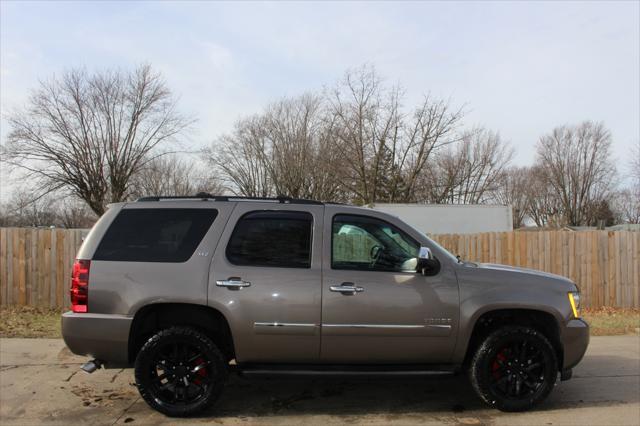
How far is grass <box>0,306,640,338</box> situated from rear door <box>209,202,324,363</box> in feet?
16.2

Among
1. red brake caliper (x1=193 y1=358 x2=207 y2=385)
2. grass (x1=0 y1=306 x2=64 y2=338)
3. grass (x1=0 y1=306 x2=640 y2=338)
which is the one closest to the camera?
red brake caliper (x1=193 y1=358 x2=207 y2=385)

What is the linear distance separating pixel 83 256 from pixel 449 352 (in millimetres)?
3450

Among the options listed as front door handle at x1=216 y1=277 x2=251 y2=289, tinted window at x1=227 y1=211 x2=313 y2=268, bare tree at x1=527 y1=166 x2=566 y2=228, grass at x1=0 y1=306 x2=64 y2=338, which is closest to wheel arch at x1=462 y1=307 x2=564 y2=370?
tinted window at x1=227 y1=211 x2=313 y2=268

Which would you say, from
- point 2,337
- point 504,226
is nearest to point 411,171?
point 504,226

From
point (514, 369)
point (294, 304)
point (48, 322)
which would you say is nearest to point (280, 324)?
point (294, 304)

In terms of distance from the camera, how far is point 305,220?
5035 millimetres

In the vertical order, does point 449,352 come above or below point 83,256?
below

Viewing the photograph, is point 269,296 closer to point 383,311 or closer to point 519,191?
point 383,311

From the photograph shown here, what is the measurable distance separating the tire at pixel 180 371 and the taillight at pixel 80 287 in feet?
2.20

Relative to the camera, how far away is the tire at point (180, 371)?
186 inches

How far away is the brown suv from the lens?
473 centimetres

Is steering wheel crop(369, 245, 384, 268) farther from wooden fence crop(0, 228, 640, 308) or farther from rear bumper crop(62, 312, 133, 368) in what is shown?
wooden fence crop(0, 228, 640, 308)

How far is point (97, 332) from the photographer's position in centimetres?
470

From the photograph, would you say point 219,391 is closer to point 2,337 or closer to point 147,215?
point 147,215
